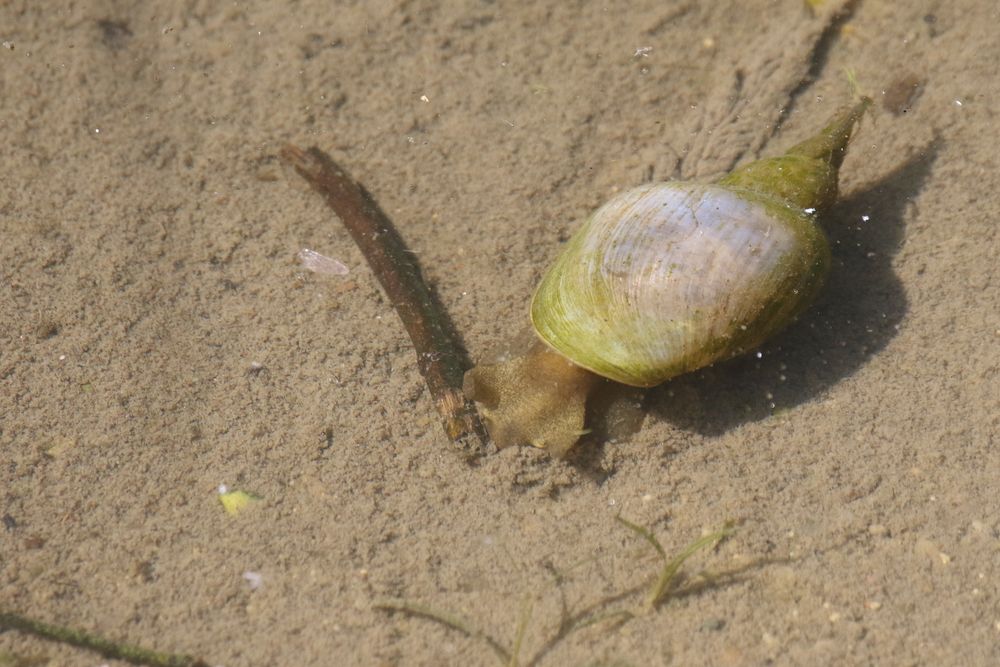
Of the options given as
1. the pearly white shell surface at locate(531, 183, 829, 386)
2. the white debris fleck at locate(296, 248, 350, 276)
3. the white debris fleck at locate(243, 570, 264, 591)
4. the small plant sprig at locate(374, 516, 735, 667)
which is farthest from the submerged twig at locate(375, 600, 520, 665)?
the white debris fleck at locate(296, 248, 350, 276)

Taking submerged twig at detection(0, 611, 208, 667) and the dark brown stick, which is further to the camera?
the dark brown stick

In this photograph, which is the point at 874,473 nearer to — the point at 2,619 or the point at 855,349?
the point at 855,349

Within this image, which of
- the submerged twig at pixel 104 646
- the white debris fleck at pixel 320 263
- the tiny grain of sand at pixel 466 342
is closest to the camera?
the submerged twig at pixel 104 646

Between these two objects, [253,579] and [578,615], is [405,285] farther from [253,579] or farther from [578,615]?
[578,615]

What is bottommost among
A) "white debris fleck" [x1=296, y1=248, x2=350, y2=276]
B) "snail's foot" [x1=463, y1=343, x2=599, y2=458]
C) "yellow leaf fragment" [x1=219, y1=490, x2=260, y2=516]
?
"snail's foot" [x1=463, y1=343, x2=599, y2=458]

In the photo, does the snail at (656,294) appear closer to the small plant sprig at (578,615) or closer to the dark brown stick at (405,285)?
the dark brown stick at (405,285)

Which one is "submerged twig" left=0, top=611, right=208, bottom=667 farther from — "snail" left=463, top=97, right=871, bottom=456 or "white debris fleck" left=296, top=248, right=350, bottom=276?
"white debris fleck" left=296, top=248, right=350, bottom=276

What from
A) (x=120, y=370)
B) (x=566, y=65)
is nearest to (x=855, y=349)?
(x=566, y=65)

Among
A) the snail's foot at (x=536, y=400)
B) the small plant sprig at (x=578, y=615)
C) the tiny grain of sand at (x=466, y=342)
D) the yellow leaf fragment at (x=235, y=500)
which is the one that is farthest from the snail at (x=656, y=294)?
the yellow leaf fragment at (x=235, y=500)
